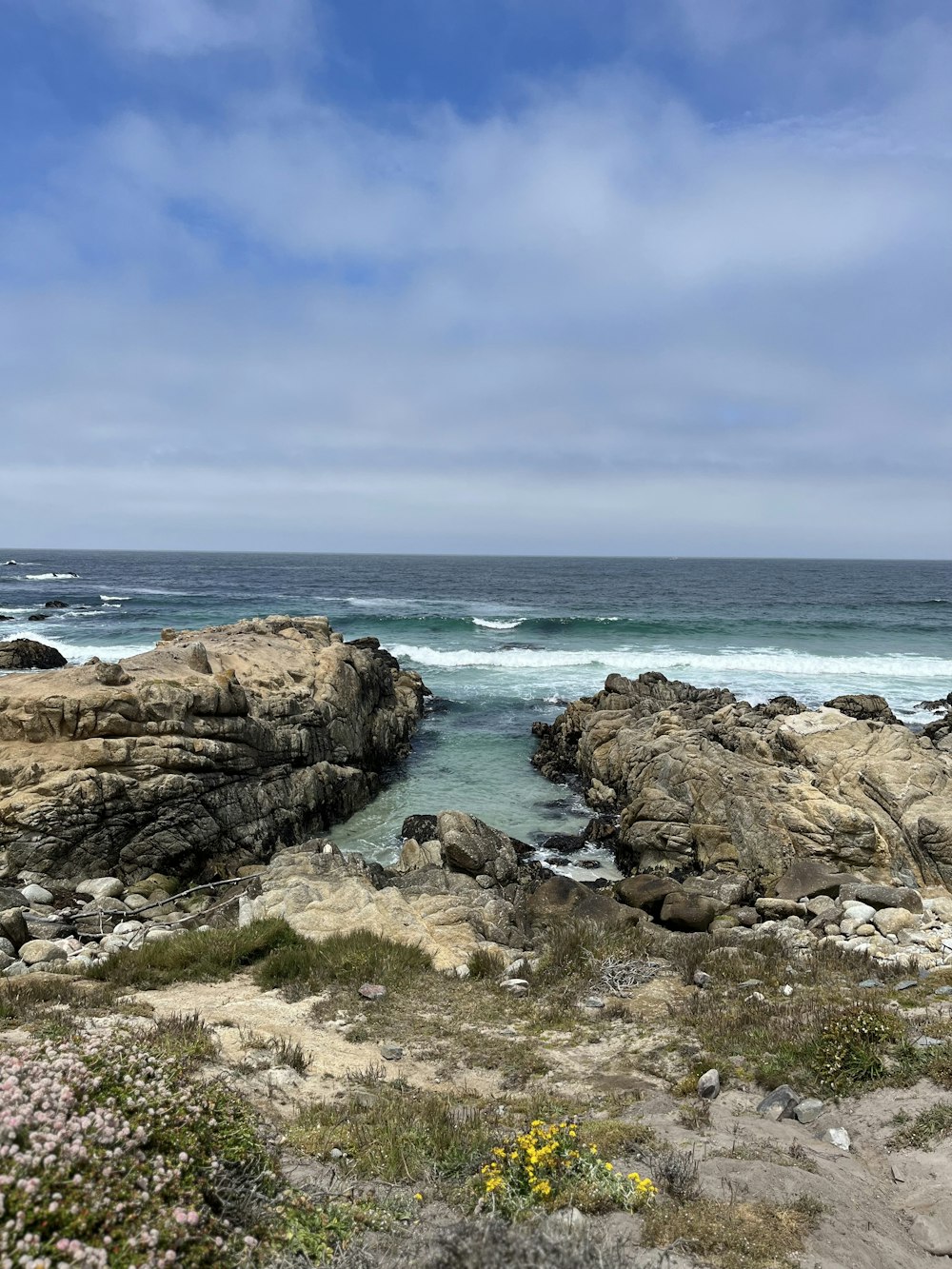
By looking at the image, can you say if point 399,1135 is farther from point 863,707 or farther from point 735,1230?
point 863,707

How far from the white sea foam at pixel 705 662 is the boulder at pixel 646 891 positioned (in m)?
25.8

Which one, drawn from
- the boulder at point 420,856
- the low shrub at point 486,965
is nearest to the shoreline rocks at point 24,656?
the boulder at point 420,856

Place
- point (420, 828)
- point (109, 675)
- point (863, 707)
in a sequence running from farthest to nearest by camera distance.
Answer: point (863, 707), point (420, 828), point (109, 675)

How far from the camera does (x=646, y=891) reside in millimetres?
12906

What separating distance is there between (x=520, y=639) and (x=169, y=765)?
3679 centimetres

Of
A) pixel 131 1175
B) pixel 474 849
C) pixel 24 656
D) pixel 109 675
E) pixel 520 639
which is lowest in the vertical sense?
pixel 474 849

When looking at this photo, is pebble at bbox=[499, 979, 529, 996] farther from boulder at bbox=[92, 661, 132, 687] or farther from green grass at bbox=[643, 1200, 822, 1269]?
boulder at bbox=[92, 661, 132, 687]

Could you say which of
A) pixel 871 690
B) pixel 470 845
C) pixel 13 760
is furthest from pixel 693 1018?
pixel 871 690

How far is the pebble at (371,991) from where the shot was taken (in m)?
8.17

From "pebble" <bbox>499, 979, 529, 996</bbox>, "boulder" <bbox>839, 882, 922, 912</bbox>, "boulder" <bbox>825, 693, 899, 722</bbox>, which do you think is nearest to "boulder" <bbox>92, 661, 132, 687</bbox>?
"pebble" <bbox>499, 979, 529, 996</bbox>

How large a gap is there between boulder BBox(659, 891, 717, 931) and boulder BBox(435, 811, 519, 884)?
11.8ft

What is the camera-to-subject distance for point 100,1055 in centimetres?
425

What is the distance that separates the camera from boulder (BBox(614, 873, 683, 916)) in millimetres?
12719

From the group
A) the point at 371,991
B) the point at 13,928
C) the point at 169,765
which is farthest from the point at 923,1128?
the point at 169,765
